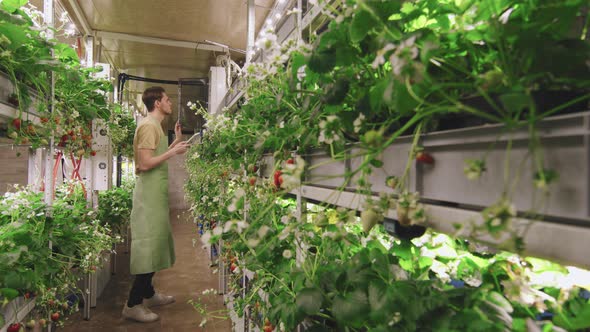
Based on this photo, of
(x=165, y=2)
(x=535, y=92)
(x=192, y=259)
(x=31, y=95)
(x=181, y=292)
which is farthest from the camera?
(x=192, y=259)

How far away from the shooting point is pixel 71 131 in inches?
96.5

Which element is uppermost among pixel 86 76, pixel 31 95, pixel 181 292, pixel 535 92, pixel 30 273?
pixel 86 76

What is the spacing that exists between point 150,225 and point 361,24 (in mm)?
2907

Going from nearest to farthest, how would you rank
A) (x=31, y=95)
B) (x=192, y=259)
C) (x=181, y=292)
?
(x=31, y=95), (x=181, y=292), (x=192, y=259)

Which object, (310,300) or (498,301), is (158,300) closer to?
(310,300)

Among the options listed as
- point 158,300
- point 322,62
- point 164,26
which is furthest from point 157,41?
point 322,62

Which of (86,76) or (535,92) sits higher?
(86,76)

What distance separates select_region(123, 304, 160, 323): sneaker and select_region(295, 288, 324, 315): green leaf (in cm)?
283

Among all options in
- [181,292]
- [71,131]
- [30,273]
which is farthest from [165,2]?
[30,273]

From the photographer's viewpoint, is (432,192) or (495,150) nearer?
(495,150)

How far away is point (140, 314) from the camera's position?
10.2ft

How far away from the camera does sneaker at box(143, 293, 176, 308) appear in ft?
11.3

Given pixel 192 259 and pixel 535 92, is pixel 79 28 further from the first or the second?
pixel 535 92

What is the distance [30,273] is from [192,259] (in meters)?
3.79
